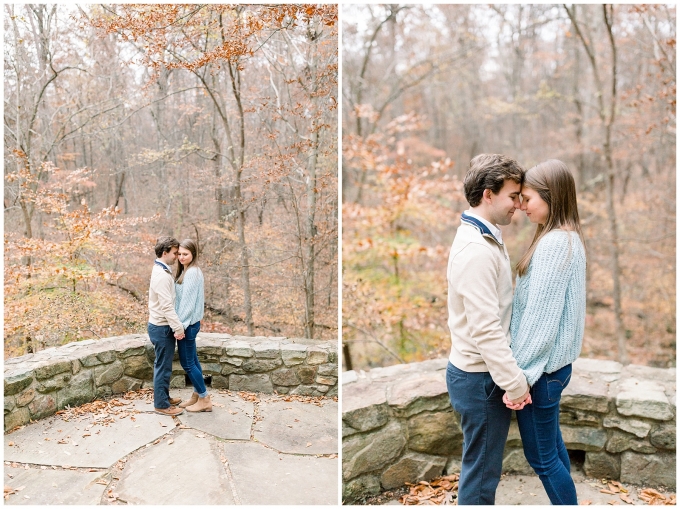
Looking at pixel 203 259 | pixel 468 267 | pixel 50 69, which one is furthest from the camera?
pixel 203 259

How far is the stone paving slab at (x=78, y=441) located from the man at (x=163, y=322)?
20 cm

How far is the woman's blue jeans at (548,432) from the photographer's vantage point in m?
1.69

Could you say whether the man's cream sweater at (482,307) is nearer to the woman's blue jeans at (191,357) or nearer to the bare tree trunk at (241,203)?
the bare tree trunk at (241,203)

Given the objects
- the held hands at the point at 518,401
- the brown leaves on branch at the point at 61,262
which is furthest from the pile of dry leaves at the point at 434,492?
the brown leaves on branch at the point at 61,262

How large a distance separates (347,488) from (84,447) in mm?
1452

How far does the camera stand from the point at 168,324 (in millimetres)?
2951

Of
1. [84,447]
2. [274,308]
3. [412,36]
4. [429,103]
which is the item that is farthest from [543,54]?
[84,447]

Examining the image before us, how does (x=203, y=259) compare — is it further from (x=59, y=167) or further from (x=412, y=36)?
(x=412, y=36)

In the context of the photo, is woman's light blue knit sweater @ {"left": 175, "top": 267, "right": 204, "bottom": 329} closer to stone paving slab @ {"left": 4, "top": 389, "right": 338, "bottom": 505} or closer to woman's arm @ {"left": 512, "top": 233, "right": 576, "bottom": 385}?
stone paving slab @ {"left": 4, "top": 389, "right": 338, "bottom": 505}

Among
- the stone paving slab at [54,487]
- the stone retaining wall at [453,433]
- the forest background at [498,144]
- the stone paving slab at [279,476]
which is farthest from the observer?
the forest background at [498,144]

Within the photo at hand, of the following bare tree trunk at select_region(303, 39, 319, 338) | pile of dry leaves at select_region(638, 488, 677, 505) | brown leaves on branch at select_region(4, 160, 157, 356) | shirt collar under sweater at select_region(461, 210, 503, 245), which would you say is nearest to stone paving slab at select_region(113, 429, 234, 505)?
brown leaves on branch at select_region(4, 160, 157, 356)

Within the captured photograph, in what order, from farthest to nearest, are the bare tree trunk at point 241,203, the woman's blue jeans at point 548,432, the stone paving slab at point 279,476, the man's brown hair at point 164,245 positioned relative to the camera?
the man's brown hair at point 164,245 < the bare tree trunk at point 241,203 < the stone paving slab at point 279,476 < the woman's blue jeans at point 548,432

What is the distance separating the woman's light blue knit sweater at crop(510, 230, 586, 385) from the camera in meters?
1.63

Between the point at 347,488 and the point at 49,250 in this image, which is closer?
the point at 347,488
